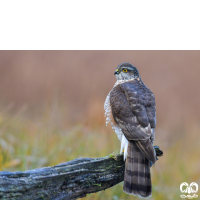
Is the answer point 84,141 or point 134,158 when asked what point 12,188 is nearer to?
point 134,158

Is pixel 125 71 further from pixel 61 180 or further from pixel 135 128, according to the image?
pixel 61 180

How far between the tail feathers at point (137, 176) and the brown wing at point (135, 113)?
0.14 metres

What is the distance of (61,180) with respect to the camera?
7.47 feet

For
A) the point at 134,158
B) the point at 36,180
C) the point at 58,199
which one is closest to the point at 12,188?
the point at 36,180

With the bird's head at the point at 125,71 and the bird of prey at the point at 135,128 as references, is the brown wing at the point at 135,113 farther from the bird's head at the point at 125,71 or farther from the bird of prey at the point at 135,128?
the bird's head at the point at 125,71

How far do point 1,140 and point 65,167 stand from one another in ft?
7.23

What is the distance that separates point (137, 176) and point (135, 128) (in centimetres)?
55

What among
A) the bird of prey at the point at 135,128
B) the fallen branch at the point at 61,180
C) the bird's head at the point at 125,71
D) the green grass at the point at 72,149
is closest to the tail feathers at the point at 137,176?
the bird of prey at the point at 135,128

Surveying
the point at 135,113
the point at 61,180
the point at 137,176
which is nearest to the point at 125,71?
the point at 135,113

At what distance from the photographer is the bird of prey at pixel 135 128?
279 cm

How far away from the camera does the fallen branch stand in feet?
6.67

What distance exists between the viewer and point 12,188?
6.61 feet

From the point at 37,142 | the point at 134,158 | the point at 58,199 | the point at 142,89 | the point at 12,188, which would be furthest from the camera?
the point at 37,142

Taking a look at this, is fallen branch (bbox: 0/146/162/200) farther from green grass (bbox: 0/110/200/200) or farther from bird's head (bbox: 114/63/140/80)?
bird's head (bbox: 114/63/140/80)
